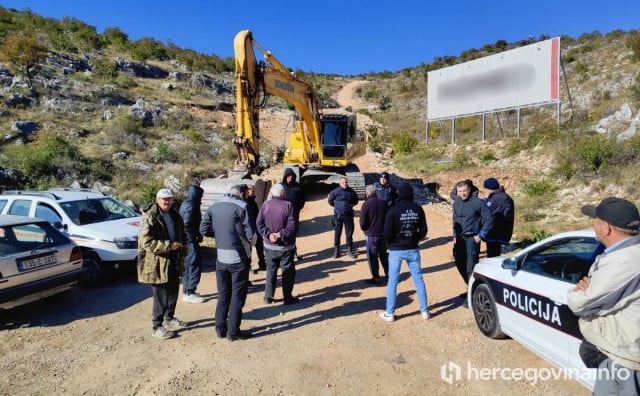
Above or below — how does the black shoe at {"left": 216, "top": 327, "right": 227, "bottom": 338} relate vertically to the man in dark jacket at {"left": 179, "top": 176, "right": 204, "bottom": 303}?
below

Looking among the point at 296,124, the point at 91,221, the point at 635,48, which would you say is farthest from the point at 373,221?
the point at 635,48

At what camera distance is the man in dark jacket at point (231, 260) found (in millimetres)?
4641

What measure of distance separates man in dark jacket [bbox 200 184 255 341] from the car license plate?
2.77 meters

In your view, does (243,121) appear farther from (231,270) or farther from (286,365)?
(286,365)

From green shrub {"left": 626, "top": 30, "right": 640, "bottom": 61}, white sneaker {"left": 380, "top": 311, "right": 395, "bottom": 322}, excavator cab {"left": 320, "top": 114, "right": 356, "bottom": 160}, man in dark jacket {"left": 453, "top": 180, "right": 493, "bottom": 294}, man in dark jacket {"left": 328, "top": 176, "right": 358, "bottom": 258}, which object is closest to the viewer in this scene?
white sneaker {"left": 380, "top": 311, "right": 395, "bottom": 322}

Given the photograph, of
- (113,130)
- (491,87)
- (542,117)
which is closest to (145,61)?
(113,130)

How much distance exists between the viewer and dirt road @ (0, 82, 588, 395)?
3.88 m

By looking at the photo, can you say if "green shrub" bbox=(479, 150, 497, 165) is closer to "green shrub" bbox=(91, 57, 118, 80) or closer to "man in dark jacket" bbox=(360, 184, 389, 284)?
"man in dark jacket" bbox=(360, 184, 389, 284)

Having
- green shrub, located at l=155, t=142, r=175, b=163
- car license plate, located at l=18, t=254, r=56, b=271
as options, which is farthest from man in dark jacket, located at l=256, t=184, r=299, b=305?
green shrub, located at l=155, t=142, r=175, b=163

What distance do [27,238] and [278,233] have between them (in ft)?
12.0

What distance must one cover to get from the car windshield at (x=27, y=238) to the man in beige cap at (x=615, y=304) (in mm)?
6412

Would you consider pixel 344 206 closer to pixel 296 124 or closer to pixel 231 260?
pixel 231 260

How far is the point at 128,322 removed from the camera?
548cm

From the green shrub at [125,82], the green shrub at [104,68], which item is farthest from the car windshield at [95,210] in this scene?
the green shrub at [104,68]
